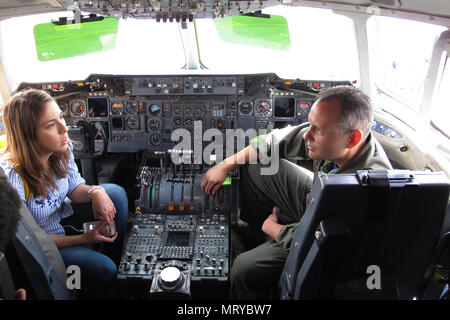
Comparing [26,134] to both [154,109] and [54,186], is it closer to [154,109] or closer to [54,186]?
[54,186]

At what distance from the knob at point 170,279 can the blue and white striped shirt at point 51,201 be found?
659mm

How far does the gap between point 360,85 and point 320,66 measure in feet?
5.85

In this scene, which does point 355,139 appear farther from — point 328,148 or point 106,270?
point 106,270

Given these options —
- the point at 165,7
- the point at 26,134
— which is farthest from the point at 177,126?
the point at 26,134

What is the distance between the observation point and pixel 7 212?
0.90 m

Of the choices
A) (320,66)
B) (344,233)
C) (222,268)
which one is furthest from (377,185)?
(320,66)

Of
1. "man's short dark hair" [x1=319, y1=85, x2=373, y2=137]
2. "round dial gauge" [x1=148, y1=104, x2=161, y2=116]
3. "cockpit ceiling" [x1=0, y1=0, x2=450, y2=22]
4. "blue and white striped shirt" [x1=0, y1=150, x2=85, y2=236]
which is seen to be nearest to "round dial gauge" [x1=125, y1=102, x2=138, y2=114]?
"round dial gauge" [x1=148, y1=104, x2=161, y2=116]

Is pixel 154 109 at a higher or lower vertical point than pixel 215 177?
higher

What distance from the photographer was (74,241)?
1.96 metres

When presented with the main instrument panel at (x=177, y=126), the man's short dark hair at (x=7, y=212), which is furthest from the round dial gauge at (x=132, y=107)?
the man's short dark hair at (x=7, y=212)

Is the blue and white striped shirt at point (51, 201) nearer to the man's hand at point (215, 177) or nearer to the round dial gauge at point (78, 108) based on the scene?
the man's hand at point (215, 177)

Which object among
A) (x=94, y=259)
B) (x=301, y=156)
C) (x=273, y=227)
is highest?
(x=301, y=156)

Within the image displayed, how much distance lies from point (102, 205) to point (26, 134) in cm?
57

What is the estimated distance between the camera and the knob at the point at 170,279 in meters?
1.95
